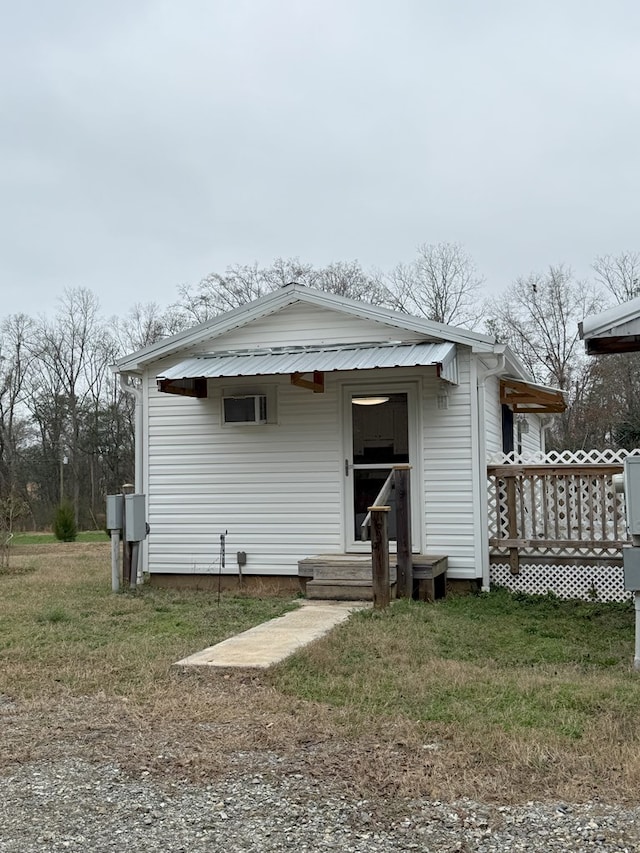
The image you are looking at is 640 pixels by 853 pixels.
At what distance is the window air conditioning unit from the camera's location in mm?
9453

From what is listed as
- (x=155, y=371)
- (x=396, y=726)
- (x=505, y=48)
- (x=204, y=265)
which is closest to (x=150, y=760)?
(x=396, y=726)

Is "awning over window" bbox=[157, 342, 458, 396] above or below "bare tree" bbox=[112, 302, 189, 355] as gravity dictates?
below

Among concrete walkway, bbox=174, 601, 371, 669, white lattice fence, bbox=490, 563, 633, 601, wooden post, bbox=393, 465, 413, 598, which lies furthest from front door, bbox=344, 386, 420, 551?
concrete walkway, bbox=174, 601, 371, 669

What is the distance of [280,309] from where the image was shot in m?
9.52

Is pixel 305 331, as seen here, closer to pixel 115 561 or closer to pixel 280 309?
pixel 280 309

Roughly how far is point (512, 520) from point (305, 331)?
10.7 feet

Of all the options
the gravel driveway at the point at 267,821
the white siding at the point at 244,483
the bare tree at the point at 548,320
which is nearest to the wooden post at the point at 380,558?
the white siding at the point at 244,483

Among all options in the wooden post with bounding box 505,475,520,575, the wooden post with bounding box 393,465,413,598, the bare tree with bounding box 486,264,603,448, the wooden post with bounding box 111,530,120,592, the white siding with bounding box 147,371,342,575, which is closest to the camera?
the wooden post with bounding box 393,465,413,598

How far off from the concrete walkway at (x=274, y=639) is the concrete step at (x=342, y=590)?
0.24m

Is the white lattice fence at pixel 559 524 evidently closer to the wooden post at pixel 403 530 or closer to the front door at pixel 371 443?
the front door at pixel 371 443

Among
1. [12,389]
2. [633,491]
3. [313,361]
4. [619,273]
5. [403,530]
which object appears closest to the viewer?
[633,491]

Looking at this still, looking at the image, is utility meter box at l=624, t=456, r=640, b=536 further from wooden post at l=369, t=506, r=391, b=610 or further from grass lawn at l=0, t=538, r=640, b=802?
wooden post at l=369, t=506, r=391, b=610

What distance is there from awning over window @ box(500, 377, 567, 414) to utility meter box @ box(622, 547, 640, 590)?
5.67m

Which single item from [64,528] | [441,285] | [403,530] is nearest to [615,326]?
[403,530]
